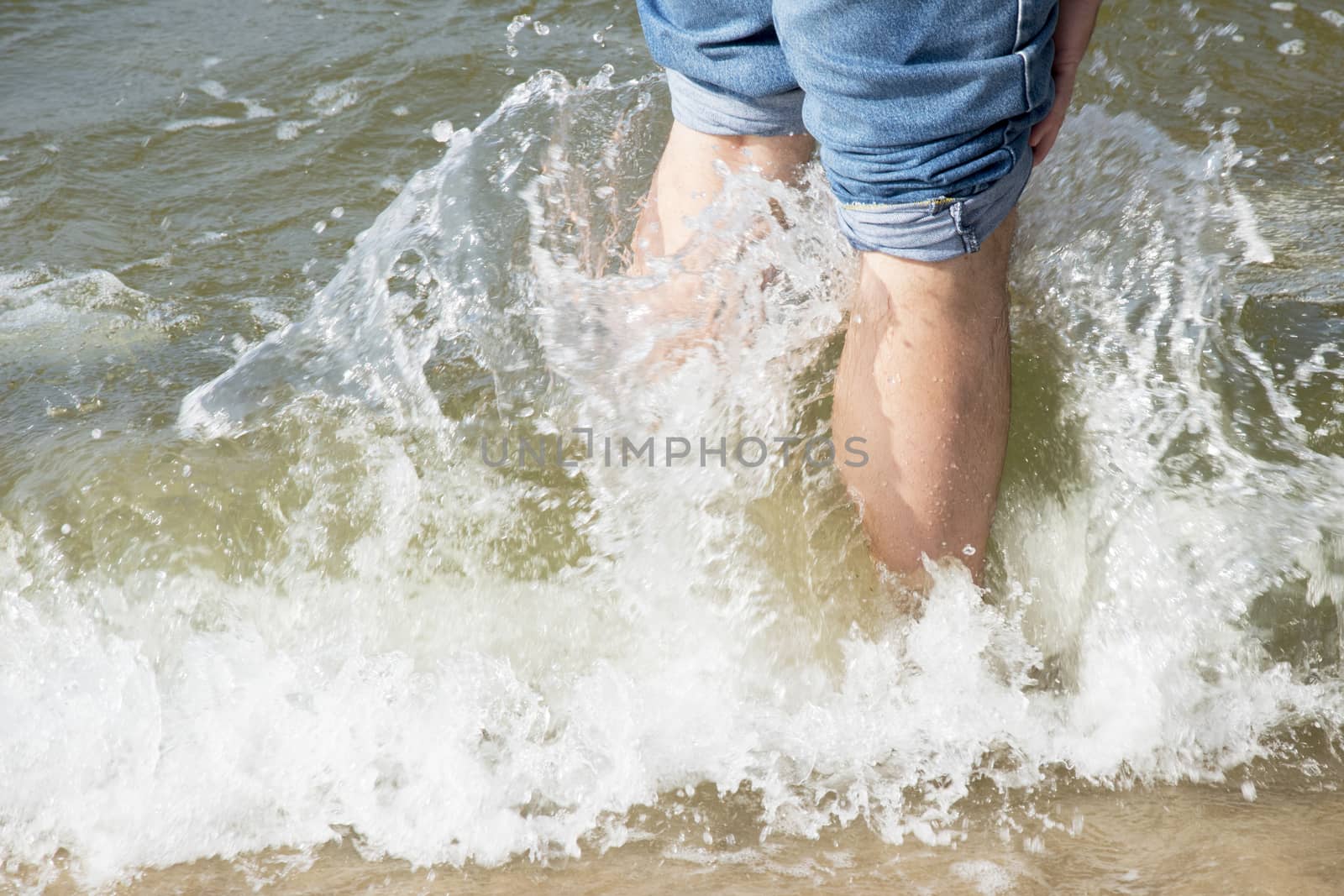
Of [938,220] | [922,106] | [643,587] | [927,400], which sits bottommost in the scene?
[643,587]

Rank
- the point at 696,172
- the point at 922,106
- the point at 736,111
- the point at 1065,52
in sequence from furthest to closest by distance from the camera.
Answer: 1. the point at 696,172
2. the point at 736,111
3. the point at 1065,52
4. the point at 922,106

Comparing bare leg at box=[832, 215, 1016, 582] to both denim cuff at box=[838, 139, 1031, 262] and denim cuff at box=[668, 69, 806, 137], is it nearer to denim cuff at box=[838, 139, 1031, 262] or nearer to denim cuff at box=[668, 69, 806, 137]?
denim cuff at box=[838, 139, 1031, 262]

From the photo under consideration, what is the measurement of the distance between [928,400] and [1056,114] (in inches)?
13.4

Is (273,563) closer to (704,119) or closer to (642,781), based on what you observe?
(642,781)

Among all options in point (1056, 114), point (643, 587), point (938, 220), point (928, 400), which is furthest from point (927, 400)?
point (643, 587)

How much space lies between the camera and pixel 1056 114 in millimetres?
1205

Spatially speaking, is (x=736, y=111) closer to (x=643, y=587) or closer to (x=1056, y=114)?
(x=1056, y=114)

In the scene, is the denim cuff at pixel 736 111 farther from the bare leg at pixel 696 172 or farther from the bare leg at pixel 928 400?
the bare leg at pixel 928 400

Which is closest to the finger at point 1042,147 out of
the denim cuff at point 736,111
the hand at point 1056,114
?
the hand at point 1056,114

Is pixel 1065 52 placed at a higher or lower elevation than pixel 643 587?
higher

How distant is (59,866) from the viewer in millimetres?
1276

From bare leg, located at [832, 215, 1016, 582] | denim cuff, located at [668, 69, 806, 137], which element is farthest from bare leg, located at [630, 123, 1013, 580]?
denim cuff, located at [668, 69, 806, 137]

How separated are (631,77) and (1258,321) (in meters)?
1.63

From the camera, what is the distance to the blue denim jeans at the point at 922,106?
987 mm
